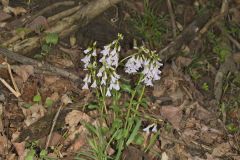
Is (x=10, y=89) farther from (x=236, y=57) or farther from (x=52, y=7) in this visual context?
(x=236, y=57)

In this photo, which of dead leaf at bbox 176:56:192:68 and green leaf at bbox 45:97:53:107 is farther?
dead leaf at bbox 176:56:192:68

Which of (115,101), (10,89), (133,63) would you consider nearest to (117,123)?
(115,101)

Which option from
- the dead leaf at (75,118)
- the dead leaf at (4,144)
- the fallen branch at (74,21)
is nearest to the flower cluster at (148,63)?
the dead leaf at (75,118)

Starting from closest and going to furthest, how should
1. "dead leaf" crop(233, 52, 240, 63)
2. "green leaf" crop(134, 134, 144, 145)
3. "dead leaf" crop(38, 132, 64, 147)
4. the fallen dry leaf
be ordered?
the fallen dry leaf → "dead leaf" crop(38, 132, 64, 147) → "green leaf" crop(134, 134, 144, 145) → "dead leaf" crop(233, 52, 240, 63)

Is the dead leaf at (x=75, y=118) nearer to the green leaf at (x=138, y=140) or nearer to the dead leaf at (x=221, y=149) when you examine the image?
the green leaf at (x=138, y=140)

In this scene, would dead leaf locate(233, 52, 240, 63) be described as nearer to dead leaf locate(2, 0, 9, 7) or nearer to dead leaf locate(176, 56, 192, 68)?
dead leaf locate(176, 56, 192, 68)

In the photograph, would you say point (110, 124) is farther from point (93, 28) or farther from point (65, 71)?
point (93, 28)

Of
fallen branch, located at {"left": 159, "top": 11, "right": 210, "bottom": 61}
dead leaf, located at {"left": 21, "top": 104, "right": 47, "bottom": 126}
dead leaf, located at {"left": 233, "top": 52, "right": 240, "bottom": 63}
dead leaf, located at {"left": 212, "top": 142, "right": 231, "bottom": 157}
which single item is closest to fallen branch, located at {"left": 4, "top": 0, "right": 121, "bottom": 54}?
dead leaf, located at {"left": 21, "top": 104, "right": 47, "bottom": 126}
